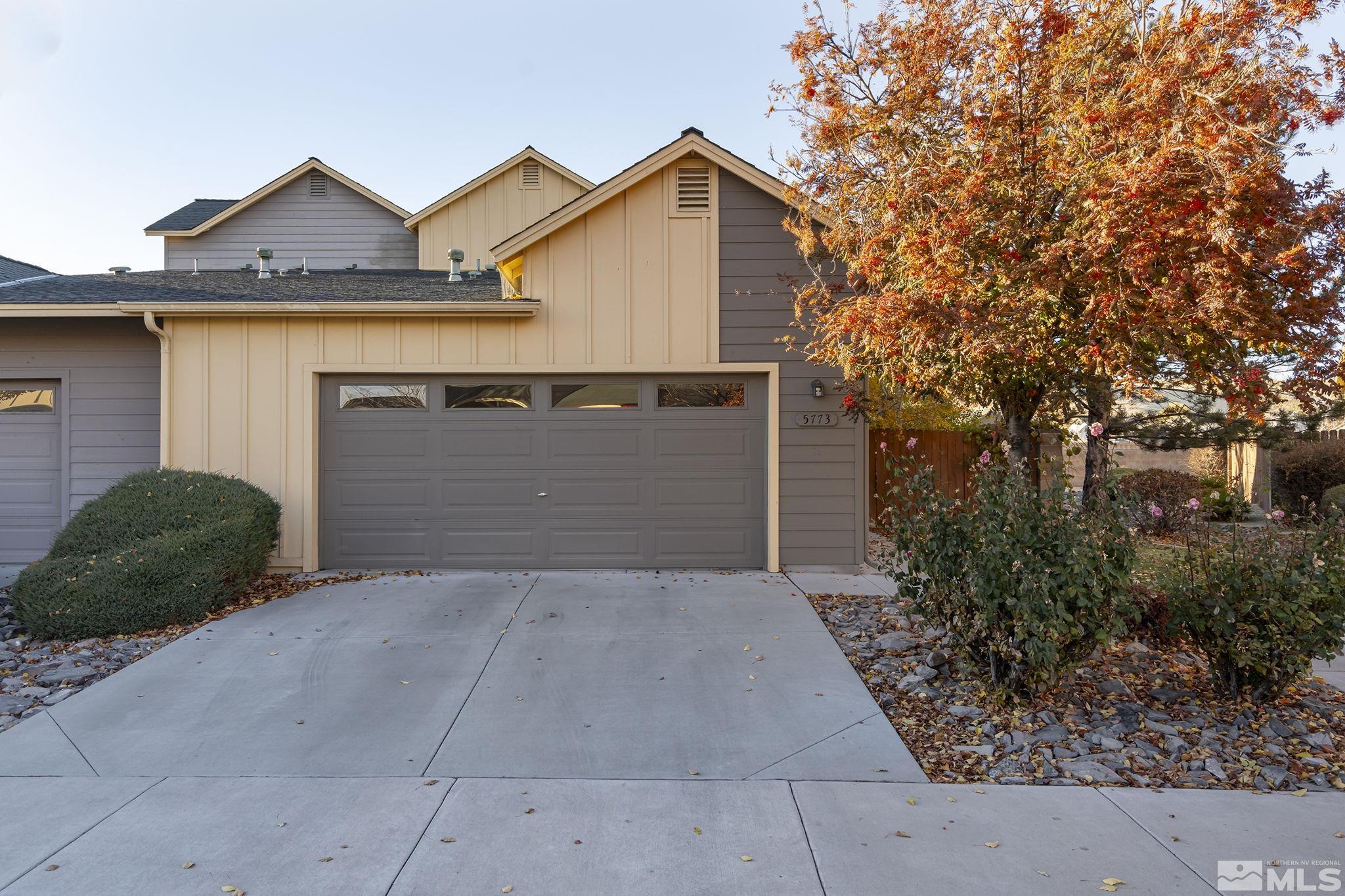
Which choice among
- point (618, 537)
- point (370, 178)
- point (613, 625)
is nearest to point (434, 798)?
point (613, 625)

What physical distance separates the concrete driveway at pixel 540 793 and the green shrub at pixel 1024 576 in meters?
0.79

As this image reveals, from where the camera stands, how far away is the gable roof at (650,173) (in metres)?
8.24

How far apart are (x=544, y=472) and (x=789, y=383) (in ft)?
9.44

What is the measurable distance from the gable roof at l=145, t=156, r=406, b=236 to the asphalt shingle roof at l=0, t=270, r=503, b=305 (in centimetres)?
474

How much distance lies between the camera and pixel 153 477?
7492mm

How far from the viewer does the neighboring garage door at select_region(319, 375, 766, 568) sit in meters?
8.57

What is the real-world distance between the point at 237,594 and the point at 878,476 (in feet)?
27.2

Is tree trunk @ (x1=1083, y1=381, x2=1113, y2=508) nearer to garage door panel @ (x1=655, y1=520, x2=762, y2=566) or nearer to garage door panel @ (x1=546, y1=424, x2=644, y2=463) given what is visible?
garage door panel @ (x1=655, y1=520, x2=762, y2=566)

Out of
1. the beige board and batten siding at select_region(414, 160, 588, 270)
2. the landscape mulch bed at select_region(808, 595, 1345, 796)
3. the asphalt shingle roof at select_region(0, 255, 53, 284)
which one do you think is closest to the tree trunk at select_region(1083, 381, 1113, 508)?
the landscape mulch bed at select_region(808, 595, 1345, 796)

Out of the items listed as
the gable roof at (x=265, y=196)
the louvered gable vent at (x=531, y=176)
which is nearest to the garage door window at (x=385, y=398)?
the louvered gable vent at (x=531, y=176)

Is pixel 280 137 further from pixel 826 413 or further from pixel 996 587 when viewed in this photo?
pixel 996 587

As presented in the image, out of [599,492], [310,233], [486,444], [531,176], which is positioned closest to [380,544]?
[486,444]

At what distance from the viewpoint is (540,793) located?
3.72 m

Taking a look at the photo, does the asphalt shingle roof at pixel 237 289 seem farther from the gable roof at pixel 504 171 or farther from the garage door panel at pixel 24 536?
the gable roof at pixel 504 171
